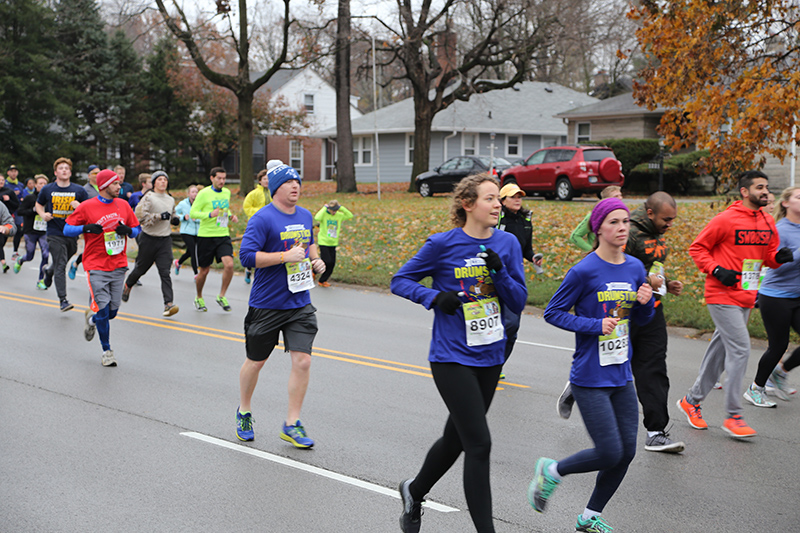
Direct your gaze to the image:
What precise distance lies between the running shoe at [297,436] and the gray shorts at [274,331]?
1.83 ft

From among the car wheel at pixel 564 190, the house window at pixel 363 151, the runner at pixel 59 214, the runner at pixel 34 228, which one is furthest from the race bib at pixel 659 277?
the house window at pixel 363 151

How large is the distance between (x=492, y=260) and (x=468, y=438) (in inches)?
34.6

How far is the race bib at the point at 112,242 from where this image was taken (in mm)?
8609

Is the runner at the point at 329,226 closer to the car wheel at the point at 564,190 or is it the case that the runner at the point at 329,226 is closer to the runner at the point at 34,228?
the runner at the point at 34,228

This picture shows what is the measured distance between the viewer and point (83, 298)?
1348 centimetres

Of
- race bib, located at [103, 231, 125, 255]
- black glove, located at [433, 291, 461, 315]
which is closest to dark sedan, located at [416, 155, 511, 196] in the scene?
race bib, located at [103, 231, 125, 255]

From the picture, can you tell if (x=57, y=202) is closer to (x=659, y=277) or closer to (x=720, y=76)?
(x=659, y=277)

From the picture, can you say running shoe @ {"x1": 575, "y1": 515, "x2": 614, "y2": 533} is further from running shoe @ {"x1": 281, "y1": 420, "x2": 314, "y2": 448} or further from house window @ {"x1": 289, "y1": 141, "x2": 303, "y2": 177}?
house window @ {"x1": 289, "y1": 141, "x2": 303, "y2": 177}

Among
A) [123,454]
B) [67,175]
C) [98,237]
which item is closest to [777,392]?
[123,454]

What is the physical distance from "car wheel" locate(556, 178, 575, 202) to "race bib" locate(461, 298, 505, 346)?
23.1 metres

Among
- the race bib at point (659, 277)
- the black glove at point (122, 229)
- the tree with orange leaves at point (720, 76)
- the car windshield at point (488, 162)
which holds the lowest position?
the race bib at point (659, 277)

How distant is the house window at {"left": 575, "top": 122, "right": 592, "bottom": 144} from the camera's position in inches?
1633

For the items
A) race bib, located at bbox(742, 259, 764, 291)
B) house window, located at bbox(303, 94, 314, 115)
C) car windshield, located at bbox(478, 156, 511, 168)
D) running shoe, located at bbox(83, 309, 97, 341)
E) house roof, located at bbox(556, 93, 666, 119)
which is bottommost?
running shoe, located at bbox(83, 309, 97, 341)

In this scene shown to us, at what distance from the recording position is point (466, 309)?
413 cm
